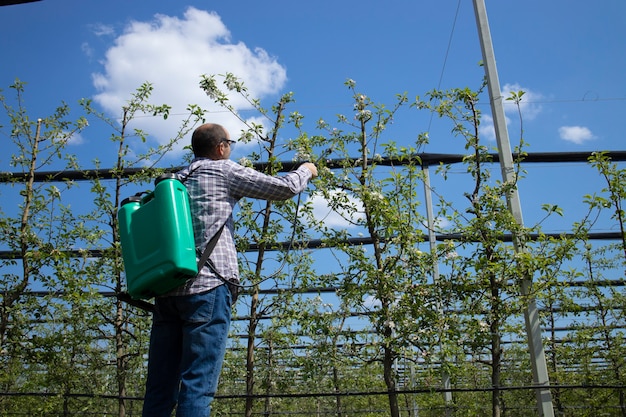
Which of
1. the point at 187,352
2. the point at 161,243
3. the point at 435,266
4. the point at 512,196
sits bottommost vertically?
the point at 187,352

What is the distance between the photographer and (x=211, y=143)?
2174 millimetres

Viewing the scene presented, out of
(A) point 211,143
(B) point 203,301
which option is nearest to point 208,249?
(B) point 203,301

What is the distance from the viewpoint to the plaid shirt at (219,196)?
75.0 inches

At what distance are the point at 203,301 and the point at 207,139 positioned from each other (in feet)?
2.11

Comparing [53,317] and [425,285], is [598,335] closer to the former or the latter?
[425,285]

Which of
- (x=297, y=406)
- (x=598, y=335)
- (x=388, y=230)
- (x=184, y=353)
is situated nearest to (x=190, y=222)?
(x=184, y=353)

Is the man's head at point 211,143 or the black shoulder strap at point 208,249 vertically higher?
the man's head at point 211,143

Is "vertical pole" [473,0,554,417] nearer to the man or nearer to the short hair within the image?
the man

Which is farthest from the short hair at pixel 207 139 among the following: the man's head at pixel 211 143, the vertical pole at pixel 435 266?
the vertical pole at pixel 435 266

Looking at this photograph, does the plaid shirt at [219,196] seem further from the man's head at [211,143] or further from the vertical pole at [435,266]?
the vertical pole at [435,266]

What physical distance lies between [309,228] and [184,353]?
2.56 meters

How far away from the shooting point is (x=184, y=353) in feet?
5.96

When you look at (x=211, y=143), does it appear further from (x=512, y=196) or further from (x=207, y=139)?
(x=512, y=196)

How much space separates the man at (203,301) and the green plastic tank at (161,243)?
10cm
